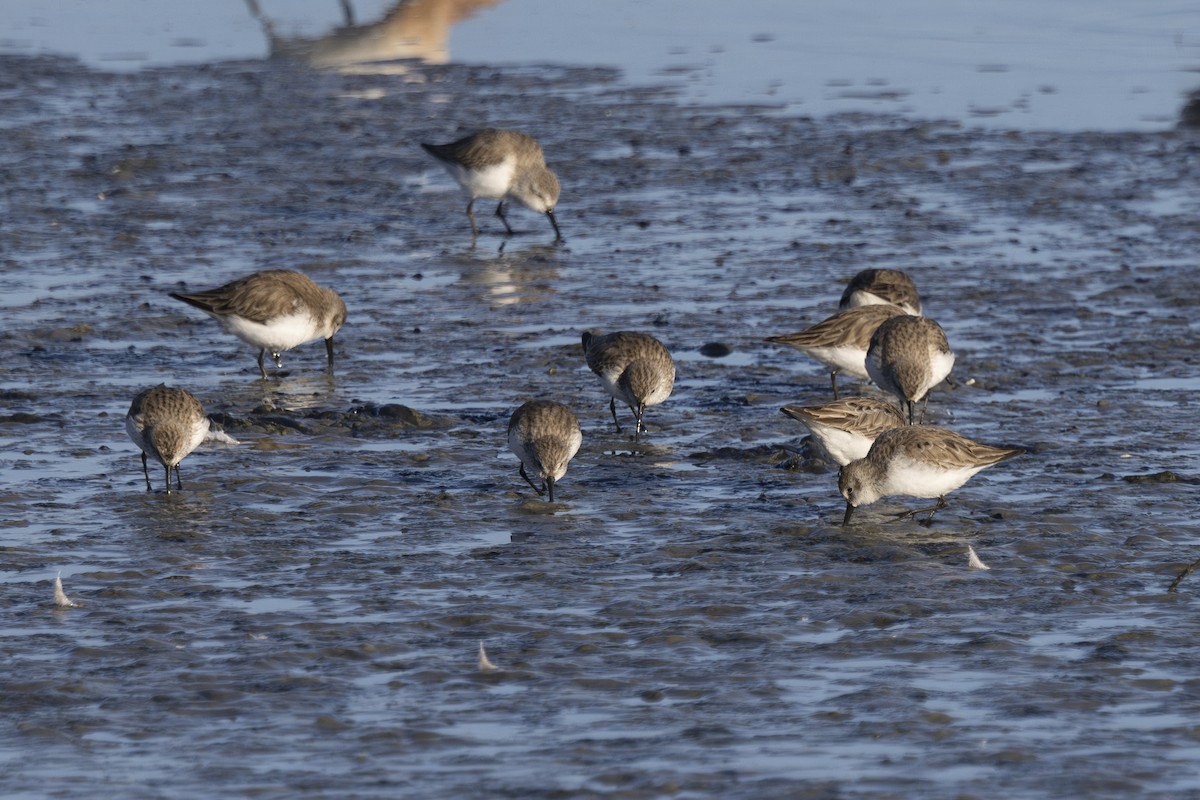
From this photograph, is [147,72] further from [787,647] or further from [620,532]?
[787,647]

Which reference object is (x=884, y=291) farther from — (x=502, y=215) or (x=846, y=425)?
(x=502, y=215)

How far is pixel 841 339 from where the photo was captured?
13.3 meters

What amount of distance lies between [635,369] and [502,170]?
7602 millimetres

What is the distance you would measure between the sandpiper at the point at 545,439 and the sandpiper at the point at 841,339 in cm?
221

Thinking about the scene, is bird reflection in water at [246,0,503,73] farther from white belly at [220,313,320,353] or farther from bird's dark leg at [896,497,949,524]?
bird's dark leg at [896,497,949,524]

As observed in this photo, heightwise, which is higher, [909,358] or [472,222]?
[909,358]

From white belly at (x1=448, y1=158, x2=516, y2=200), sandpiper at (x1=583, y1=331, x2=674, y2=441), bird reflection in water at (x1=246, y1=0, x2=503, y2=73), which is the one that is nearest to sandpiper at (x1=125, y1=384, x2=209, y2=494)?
sandpiper at (x1=583, y1=331, x2=674, y2=441)

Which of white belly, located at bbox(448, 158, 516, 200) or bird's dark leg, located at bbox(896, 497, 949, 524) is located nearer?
bird's dark leg, located at bbox(896, 497, 949, 524)

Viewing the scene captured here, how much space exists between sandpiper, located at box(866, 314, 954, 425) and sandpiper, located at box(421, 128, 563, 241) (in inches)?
281

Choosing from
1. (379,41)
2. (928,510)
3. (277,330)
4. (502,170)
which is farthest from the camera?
(379,41)

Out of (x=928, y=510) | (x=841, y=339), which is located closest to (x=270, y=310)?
(x=841, y=339)

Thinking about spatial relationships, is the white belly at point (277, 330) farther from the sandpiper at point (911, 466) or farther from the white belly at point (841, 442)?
the sandpiper at point (911, 466)

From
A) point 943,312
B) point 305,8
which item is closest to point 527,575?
point 943,312

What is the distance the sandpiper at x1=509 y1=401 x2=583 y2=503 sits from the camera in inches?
440
